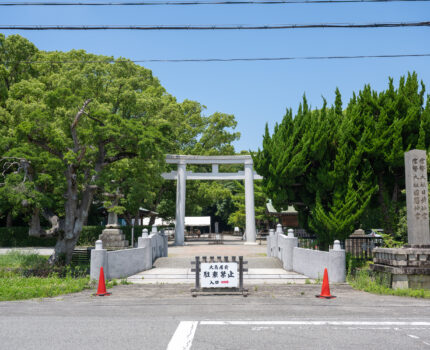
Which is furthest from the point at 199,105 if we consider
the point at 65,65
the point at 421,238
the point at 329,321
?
the point at 329,321

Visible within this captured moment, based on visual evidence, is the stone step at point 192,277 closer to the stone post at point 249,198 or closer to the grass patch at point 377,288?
the grass patch at point 377,288

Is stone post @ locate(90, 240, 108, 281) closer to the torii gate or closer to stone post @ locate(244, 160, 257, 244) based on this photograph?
the torii gate

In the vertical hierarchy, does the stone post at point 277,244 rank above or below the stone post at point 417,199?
below

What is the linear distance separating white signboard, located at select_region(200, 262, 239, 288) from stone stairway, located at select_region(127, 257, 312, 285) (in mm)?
2482

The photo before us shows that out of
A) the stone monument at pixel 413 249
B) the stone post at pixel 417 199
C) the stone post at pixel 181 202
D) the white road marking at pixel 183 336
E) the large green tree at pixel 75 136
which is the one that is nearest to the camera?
the white road marking at pixel 183 336

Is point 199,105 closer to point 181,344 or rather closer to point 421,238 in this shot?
point 421,238

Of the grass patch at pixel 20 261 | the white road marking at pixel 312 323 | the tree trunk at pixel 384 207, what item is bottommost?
the grass patch at pixel 20 261

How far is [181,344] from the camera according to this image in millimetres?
6406

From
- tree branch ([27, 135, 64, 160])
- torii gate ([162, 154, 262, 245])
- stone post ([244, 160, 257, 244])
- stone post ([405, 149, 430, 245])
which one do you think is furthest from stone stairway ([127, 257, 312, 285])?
stone post ([244, 160, 257, 244])

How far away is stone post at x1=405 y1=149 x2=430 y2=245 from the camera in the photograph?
13.0 m

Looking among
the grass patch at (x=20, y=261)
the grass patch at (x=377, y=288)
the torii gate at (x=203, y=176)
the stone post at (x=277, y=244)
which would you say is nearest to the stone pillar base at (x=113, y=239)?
the torii gate at (x=203, y=176)

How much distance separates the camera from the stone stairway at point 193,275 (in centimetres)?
1482

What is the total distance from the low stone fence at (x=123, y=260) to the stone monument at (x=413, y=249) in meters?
8.93

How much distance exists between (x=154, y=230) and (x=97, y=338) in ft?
47.5
